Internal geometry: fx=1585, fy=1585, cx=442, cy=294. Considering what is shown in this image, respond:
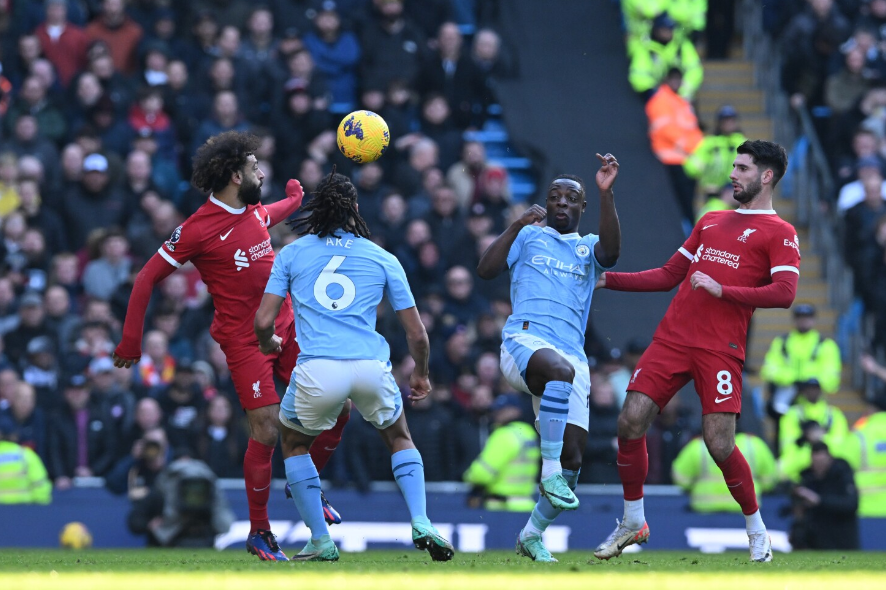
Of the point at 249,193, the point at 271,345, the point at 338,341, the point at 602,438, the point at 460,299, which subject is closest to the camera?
the point at 338,341

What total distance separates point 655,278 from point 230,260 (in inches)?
112

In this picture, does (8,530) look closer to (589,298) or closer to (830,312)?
(589,298)

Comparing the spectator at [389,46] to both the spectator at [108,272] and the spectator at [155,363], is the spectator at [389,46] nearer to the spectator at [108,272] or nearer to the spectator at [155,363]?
the spectator at [108,272]

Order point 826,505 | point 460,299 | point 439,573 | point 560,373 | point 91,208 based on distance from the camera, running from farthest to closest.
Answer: point 91,208
point 460,299
point 826,505
point 560,373
point 439,573

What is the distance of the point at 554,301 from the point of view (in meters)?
10.3

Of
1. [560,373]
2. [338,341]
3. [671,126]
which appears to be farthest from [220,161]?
[671,126]

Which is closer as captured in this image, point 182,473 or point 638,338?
point 182,473

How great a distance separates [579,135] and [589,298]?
26.6 ft

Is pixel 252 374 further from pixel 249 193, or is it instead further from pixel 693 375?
pixel 693 375

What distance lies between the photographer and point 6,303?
610 inches

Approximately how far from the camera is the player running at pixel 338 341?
30.9 ft

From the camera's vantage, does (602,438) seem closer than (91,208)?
Yes

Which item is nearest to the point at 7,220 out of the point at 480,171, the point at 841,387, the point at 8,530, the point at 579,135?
the point at 8,530
